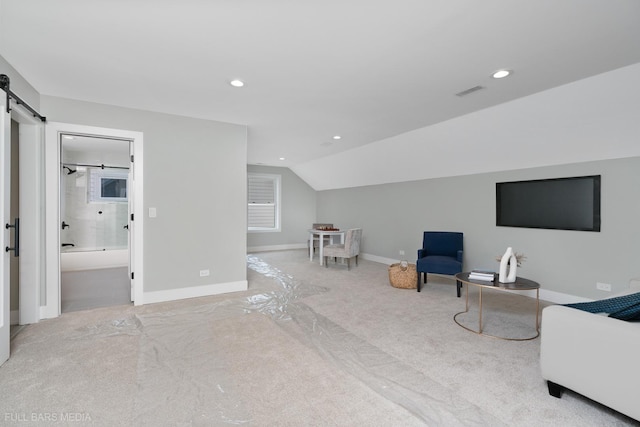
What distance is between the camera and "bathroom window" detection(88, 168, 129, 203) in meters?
6.71

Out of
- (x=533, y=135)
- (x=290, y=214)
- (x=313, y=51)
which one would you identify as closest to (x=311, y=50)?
(x=313, y=51)

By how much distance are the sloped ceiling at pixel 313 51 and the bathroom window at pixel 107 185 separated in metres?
4.03

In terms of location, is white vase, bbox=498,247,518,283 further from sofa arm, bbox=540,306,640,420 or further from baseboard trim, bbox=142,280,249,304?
baseboard trim, bbox=142,280,249,304

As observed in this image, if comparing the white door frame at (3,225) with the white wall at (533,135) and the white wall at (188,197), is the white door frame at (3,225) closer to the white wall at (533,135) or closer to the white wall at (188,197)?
the white wall at (188,197)

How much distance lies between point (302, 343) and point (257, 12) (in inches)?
103

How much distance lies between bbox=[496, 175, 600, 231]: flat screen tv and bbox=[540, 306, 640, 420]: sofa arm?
255 cm

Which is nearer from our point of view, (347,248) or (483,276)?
(483,276)

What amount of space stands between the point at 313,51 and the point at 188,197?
2632mm

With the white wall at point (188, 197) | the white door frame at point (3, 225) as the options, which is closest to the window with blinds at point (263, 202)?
the white wall at point (188, 197)

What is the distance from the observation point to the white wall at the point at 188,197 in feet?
12.5

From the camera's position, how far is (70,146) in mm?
6180

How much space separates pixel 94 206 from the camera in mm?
6730

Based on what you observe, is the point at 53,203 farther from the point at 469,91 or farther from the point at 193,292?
the point at 469,91

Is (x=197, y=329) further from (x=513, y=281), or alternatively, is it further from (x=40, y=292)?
(x=513, y=281)
